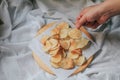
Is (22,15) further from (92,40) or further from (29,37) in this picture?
(92,40)

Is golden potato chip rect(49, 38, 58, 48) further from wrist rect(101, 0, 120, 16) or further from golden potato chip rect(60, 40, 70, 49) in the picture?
wrist rect(101, 0, 120, 16)

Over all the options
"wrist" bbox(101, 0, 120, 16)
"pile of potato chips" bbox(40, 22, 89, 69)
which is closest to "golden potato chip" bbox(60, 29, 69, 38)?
"pile of potato chips" bbox(40, 22, 89, 69)

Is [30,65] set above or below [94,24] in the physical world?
below

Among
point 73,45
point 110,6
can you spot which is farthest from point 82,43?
point 110,6

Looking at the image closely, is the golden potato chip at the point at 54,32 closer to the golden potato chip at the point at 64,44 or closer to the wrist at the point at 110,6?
the golden potato chip at the point at 64,44

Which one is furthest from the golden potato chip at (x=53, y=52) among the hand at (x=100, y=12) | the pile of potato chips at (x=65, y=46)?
the hand at (x=100, y=12)

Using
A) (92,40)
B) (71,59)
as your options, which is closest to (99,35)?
(92,40)
